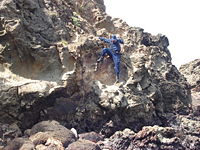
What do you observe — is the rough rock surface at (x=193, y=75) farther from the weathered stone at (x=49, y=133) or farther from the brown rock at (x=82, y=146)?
the brown rock at (x=82, y=146)

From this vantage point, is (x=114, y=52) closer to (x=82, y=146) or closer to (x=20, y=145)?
(x=82, y=146)

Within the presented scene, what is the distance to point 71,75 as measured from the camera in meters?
14.5

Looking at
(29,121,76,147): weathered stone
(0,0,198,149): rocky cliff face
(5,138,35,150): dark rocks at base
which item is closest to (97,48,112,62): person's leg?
(0,0,198,149): rocky cliff face

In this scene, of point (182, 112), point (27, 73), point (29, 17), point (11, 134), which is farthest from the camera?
point (182, 112)

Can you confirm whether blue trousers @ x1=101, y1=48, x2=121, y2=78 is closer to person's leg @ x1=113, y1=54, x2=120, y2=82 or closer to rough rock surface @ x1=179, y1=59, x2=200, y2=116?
person's leg @ x1=113, y1=54, x2=120, y2=82

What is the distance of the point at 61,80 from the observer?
14398mm

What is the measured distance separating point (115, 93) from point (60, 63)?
2622 mm

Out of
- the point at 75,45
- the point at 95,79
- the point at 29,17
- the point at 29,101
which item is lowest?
the point at 29,101

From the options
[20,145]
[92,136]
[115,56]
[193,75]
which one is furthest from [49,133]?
[193,75]

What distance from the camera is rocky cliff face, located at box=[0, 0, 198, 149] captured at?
44.5ft

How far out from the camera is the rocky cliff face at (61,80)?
1358 cm

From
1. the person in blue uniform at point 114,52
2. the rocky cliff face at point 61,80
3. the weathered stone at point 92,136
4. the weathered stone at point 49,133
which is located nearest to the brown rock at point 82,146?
the rocky cliff face at point 61,80

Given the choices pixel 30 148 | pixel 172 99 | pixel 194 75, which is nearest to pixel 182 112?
pixel 172 99

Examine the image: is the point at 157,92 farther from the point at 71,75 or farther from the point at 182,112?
the point at 71,75
